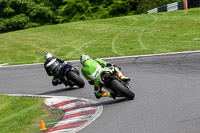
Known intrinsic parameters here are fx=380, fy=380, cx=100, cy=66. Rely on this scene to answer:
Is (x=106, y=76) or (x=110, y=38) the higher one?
(x=106, y=76)

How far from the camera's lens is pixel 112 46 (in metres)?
26.5

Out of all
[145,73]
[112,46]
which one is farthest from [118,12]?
[145,73]

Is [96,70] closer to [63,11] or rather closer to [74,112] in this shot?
[74,112]

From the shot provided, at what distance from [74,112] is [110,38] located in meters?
20.9

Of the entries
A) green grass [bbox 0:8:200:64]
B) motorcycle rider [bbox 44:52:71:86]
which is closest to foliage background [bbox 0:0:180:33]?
green grass [bbox 0:8:200:64]

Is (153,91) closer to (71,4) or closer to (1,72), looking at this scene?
(1,72)

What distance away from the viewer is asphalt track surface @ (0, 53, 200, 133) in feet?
24.3

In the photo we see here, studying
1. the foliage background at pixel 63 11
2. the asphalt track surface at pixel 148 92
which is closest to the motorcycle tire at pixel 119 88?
the asphalt track surface at pixel 148 92

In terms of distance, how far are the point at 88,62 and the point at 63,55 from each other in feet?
50.5

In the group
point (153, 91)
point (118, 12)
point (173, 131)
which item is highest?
point (173, 131)

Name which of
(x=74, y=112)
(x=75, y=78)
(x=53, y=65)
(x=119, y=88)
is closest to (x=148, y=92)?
(x=119, y=88)

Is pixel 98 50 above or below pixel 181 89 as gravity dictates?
below

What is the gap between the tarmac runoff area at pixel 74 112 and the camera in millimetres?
8086

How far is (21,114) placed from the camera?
397 inches
